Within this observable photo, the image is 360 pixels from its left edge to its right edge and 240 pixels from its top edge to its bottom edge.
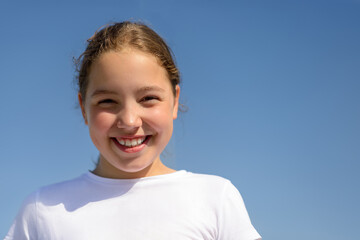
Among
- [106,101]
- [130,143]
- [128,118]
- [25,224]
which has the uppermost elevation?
[106,101]

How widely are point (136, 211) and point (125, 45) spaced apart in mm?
961

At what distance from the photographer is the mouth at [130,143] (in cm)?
246

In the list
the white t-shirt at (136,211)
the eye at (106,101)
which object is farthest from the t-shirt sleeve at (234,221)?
the eye at (106,101)

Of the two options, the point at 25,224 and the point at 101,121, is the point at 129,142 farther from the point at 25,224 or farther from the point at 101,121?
the point at 25,224

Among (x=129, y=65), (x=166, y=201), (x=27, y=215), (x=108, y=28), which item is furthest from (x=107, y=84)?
(x=27, y=215)

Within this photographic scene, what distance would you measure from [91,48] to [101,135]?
57 centimetres

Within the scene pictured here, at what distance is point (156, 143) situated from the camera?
8.30 feet

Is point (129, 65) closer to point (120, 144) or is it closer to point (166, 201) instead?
point (120, 144)

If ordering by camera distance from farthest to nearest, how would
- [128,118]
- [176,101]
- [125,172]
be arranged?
1. [176,101]
2. [125,172]
3. [128,118]

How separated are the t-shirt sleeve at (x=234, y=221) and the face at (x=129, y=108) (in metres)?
0.51

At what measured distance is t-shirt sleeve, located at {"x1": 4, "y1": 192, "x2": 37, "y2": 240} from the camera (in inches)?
98.9

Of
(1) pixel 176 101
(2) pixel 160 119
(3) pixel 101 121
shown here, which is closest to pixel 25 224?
(3) pixel 101 121

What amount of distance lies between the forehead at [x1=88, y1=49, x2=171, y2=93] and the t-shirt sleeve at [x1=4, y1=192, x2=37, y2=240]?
2.68 ft

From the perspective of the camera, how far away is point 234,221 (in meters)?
2.51
